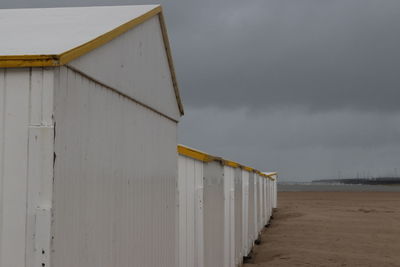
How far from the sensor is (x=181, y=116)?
6895 mm

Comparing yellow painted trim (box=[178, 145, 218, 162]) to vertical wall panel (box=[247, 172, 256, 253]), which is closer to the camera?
yellow painted trim (box=[178, 145, 218, 162])

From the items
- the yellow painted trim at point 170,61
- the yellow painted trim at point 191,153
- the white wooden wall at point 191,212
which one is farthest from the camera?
the yellow painted trim at point 191,153

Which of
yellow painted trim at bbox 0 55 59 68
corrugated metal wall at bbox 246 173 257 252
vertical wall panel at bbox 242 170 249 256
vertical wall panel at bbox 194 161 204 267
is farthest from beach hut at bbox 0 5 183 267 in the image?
corrugated metal wall at bbox 246 173 257 252

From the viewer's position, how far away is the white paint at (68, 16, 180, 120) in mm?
3703

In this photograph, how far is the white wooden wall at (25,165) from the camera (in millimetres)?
2867

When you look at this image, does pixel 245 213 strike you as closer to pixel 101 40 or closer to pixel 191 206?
pixel 191 206

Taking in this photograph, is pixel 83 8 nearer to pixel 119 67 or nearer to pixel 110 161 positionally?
pixel 119 67

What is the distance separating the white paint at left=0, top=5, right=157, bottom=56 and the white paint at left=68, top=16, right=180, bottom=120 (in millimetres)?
122

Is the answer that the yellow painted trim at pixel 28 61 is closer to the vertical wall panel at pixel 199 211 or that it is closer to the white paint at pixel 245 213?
the vertical wall panel at pixel 199 211

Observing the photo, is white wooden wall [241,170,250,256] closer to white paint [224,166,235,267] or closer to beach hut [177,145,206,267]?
white paint [224,166,235,267]

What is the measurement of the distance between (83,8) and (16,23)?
1071mm

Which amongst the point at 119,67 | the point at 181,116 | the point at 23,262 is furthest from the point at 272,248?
the point at 23,262

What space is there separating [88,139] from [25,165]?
2.05 feet

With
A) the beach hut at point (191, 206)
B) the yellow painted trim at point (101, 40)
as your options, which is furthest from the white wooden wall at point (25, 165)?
the beach hut at point (191, 206)
